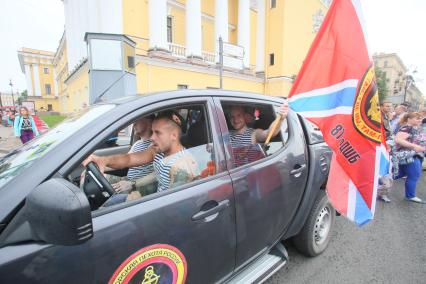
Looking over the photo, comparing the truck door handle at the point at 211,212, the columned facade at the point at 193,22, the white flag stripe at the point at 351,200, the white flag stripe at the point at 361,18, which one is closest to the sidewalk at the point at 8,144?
the truck door handle at the point at 211,212

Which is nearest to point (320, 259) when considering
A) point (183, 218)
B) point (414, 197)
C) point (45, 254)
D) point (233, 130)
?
point (233, 130)

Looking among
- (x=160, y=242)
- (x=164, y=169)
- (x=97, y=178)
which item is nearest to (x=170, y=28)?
(x=164, y=169)

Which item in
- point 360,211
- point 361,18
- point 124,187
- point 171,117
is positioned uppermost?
point 361,18

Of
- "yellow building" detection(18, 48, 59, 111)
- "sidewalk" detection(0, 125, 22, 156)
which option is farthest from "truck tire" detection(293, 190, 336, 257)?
"yellow building" detection(18, 48, 59, 111)

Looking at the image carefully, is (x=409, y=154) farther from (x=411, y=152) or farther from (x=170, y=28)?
(x=170, y=28)

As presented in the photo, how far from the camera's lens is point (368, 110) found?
2205mm

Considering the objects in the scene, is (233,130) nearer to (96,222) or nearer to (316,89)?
(316,89)

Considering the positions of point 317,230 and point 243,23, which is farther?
point 243,23

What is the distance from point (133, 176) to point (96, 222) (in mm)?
1062

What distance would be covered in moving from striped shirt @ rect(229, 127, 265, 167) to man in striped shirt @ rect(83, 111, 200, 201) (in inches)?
13.6

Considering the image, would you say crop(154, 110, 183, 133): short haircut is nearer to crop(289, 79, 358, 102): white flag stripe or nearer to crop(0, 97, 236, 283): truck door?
crop(0, 97, 236, 283): truck door

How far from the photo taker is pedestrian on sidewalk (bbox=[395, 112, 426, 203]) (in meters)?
4.46

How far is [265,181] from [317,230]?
1.28 metres

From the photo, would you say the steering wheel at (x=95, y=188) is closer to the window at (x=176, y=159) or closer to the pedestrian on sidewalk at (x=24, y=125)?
the window at (x=176, y=159)
